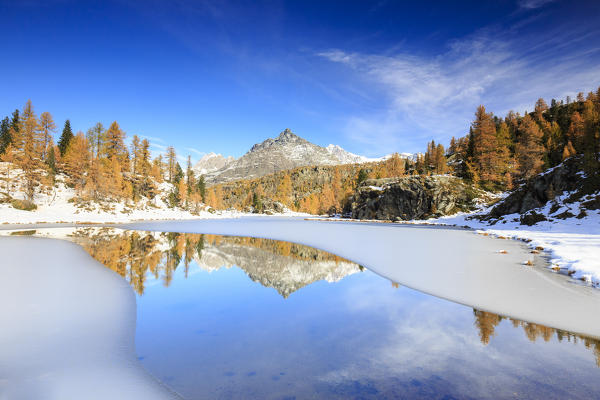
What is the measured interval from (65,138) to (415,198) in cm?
9427

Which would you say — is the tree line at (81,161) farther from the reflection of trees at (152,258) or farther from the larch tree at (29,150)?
the reflection of trees at (152,258)

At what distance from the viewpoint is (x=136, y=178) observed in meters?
74.1

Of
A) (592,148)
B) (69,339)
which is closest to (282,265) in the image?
(69,339)

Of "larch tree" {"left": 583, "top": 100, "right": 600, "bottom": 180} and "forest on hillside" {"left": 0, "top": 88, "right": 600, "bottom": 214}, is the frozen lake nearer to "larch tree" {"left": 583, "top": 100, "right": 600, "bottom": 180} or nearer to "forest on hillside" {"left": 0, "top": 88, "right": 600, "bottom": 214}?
"larch tree" {"left": 583, "top": 100, "right": 600, "bottom": 180}

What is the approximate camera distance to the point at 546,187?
33.1 m

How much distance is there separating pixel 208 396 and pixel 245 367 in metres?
0.97

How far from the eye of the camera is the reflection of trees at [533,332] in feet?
18.9

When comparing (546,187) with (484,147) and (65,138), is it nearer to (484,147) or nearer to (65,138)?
(484,147)

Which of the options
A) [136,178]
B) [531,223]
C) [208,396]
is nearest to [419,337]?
[208,396]

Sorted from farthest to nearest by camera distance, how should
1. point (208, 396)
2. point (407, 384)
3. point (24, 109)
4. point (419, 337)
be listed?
point (24, 109) < point (419, 337) < point (407, 384) < point (208, 396)

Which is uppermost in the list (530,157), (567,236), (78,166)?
(530,157)

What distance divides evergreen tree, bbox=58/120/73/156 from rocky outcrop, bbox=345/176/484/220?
8208 centimetres

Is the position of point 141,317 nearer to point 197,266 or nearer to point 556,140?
point 197,266

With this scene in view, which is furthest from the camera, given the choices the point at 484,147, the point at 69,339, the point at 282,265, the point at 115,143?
the point at 115,143
